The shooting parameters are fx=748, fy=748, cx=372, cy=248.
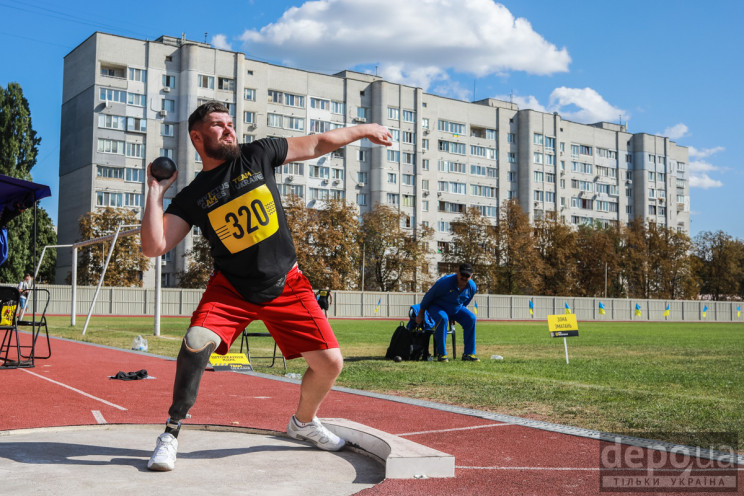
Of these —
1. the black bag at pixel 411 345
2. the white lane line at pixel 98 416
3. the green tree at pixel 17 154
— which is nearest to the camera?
the white lane line at pixel 98 416

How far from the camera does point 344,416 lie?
22.6 feet

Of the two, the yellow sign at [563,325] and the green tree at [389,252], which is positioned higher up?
the green tree at [389,252]

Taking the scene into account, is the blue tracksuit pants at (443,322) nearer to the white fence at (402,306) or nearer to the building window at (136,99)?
the white fence at (402,306)

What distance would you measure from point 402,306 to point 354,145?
25670 mm

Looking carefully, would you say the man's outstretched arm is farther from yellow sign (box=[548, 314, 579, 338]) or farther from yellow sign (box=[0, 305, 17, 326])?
yellow sign (box=[548, 314, 579, 338])

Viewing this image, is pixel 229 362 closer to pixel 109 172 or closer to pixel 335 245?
pixel 335 245

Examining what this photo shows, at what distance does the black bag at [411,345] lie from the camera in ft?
43.7

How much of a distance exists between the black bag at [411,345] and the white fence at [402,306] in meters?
39.5

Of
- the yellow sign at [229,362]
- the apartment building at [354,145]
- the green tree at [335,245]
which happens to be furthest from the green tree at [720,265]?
the yellow sign at [229,362]

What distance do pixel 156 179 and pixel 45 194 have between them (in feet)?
24.5

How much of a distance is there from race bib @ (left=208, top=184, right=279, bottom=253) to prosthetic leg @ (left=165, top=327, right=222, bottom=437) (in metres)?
0.54

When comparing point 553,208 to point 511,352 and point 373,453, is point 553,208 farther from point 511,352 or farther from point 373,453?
point 373,453

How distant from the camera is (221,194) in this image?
4.44m

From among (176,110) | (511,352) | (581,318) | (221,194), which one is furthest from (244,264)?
(176,110)
